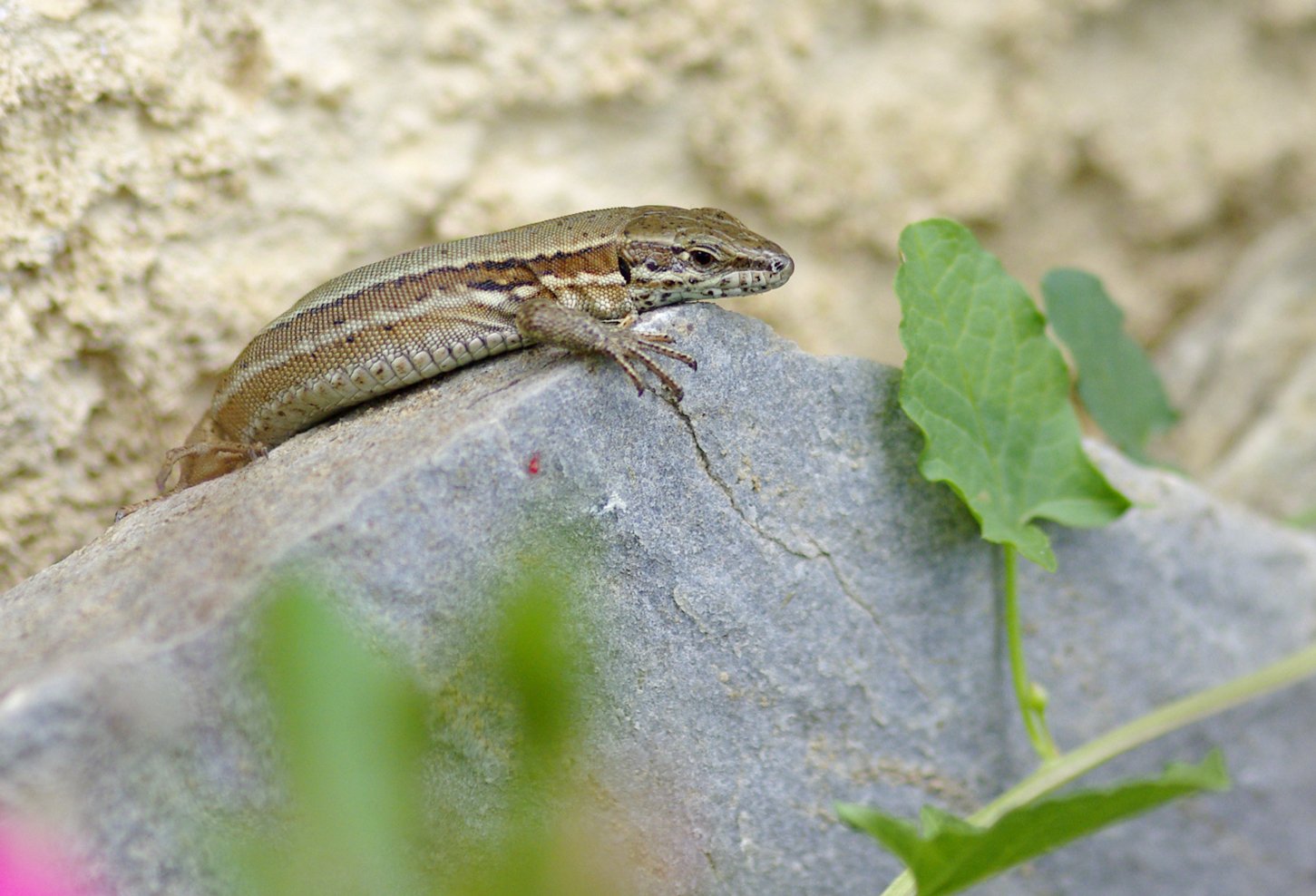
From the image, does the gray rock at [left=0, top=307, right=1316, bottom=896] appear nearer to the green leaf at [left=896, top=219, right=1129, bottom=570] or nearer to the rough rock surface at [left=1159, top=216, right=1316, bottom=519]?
the green leaf at [left=896, top=219, right=1129, bottom=570]

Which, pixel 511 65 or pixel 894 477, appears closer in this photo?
pixel 894 477

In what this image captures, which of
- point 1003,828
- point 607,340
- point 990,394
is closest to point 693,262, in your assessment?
point 607,340

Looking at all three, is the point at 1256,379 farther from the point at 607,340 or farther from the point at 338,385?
the point at 338,385

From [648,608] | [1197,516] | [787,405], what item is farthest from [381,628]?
[1197,516]

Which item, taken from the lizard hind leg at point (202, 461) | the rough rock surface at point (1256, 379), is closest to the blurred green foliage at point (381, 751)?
the lizard hind leg at point (202, 461)

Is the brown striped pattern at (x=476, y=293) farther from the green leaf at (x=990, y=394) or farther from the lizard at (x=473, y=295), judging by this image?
the green leaf at (x=990, y=394)

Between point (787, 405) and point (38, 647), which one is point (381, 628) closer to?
point (38, 647)

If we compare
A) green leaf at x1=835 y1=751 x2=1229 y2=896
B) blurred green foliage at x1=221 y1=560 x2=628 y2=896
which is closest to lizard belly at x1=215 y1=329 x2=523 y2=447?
green leaf at x1=835 y1=751 x2=1229 y2=896
